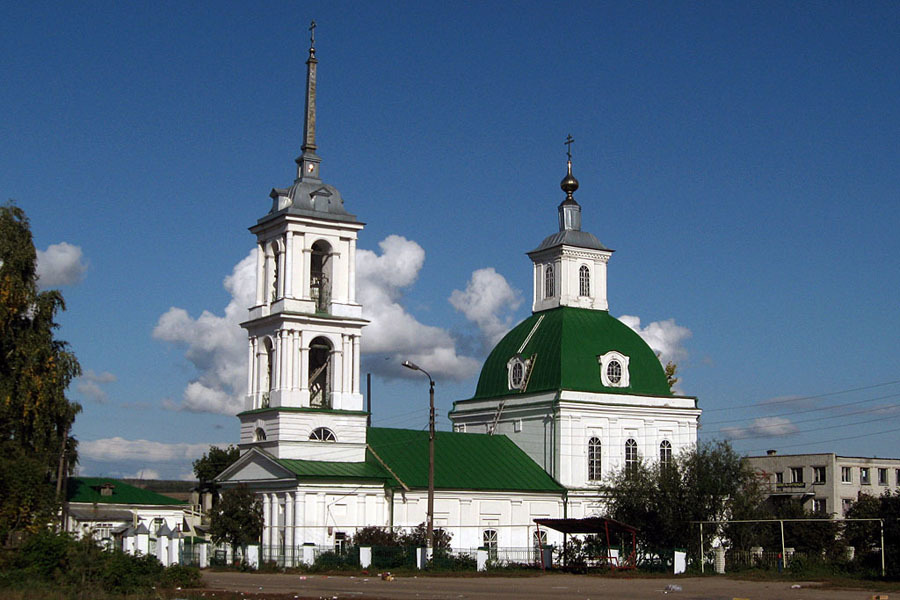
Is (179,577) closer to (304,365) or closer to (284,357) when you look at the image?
(284,357)

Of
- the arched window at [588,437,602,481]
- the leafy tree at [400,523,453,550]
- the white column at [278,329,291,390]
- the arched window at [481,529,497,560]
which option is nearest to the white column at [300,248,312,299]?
the white column at [278,329,291,390]

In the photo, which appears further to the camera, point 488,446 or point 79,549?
point 488,446

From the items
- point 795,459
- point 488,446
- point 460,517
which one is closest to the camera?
point 460,517

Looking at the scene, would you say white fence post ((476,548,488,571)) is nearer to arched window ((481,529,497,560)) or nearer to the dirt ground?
the dirt ground

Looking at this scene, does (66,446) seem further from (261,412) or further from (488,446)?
(488,446)

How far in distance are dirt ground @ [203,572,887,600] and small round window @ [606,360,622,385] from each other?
18.7m

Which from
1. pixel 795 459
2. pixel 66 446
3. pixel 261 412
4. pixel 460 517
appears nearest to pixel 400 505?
pixel 460 517

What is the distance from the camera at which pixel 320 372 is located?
171 ft

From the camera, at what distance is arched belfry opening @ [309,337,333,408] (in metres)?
51.7

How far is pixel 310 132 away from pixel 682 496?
21434mm

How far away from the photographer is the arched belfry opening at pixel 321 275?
52156mm

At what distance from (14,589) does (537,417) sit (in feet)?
112

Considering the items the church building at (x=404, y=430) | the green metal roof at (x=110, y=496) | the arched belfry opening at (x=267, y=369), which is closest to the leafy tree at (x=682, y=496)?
the church building at (x=404, y=430)

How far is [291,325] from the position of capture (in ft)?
165
